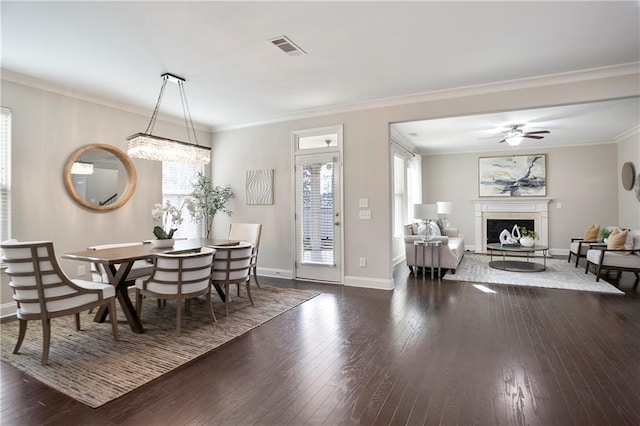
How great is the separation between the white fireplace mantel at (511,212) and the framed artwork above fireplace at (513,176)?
0.59 feet

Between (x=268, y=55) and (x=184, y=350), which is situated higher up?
(x=268, y=55)

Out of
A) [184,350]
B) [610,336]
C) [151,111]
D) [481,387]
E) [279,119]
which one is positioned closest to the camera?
[481,387]

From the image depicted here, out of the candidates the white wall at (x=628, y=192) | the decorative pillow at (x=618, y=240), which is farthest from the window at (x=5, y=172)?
the white wall at (x=628, y=192)

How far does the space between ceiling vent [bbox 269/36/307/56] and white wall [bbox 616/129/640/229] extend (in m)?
7.28

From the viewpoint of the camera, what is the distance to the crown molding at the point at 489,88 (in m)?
3.70

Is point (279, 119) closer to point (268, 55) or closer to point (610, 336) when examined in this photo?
point (268, 55)

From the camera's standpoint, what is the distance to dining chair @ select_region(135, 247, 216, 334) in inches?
121

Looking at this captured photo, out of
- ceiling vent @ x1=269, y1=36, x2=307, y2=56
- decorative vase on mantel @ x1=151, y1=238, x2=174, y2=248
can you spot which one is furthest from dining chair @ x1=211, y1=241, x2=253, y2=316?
ceiling vent @ x1=269, y1=36, x2=307, y2=56

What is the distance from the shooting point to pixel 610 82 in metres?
3.75

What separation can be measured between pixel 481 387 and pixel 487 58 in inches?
123

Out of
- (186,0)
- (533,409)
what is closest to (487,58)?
(186,0)

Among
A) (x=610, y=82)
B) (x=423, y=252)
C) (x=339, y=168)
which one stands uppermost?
(x=610, y=82)

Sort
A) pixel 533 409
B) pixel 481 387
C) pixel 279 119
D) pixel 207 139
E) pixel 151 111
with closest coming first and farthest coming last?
pixel 533 409, pixel 481 387, pixel 151 111, pixel 279 119, pixel 207 139

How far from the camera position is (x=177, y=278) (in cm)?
310
